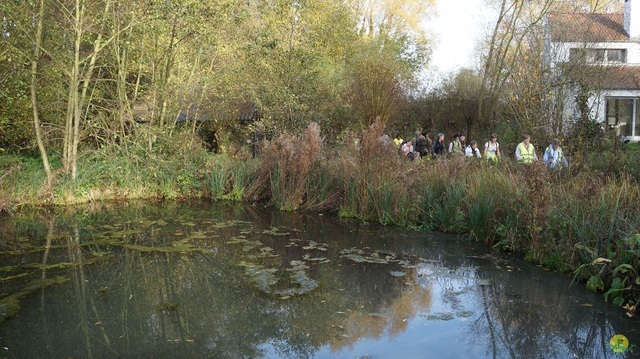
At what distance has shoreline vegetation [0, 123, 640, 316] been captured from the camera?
644 centimetres

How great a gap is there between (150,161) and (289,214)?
455cm

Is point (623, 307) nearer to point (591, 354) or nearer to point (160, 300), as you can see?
point (591, 354)

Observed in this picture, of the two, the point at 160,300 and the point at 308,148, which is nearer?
the point at 160,300

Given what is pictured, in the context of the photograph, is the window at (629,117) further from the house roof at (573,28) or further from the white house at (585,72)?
the house roof at (573,28)

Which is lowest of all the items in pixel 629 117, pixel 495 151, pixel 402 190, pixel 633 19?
pixel 402 190

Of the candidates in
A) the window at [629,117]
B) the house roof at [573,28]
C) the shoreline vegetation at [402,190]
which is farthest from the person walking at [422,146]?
the window at [629,117]

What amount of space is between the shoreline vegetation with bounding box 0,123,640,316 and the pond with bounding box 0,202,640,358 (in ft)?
1.43

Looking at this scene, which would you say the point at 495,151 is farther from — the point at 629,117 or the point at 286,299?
the point at 629,117

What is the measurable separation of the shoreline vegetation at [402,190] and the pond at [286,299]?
44cm

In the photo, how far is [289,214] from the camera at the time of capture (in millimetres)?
11781

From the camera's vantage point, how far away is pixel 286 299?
5.95 m

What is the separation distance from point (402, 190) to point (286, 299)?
4710 mm

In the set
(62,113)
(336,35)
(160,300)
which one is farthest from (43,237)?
(336,35)

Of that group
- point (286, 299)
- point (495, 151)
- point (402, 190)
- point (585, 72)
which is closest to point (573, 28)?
point (585, 72)
